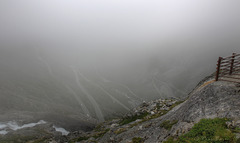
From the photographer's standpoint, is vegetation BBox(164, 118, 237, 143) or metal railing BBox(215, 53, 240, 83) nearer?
vegetation BBox(164, 118, 237, 143)

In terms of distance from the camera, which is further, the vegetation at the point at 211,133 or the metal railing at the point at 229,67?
the metal railing at the point at 229,67

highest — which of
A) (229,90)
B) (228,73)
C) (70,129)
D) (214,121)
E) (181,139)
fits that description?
(228,73)

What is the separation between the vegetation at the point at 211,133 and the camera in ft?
35.3

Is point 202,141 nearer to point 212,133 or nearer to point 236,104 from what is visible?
point 212,133

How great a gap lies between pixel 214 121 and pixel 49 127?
153000 mm

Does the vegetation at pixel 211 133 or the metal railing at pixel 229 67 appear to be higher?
the metal railing at pixel 229 67

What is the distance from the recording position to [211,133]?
11953 millimetres

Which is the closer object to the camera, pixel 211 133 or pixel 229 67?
pixel 211 133

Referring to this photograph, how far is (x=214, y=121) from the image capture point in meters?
13.3

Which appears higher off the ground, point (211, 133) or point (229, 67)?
point (229, 67)

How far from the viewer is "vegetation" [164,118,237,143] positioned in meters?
10.7

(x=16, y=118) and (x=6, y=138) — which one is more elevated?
(x=16, y=118)

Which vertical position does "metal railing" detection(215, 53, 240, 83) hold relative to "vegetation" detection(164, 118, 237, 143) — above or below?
above

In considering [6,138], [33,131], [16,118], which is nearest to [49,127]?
[33,131]
